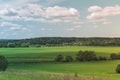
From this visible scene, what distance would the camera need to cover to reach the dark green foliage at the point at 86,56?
602 centimetres

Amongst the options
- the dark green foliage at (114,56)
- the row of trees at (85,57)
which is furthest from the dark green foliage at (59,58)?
the dark green foliage at (114,56)

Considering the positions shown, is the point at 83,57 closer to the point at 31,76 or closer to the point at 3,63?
the point at 31,76

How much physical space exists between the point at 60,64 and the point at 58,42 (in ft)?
1.12

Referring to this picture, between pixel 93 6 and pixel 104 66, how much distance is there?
852 mm

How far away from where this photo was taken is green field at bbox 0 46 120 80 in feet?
19.4

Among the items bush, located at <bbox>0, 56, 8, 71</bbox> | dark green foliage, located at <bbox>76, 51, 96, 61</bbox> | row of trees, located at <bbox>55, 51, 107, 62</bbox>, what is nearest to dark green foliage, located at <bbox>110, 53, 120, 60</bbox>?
row of trees, located at <bbox>55, 51, 107, 62</bbox>

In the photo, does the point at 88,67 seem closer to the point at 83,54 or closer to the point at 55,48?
the point at 83,54

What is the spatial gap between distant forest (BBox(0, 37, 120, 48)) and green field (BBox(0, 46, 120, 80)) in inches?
2.6

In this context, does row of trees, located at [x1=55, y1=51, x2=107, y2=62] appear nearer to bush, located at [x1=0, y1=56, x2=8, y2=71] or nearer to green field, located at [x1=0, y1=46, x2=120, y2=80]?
green field, located at [x1=0, y1=46, x2=120, y2=80]

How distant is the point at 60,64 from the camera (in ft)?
20.0

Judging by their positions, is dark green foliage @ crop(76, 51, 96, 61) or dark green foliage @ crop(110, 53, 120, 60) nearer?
dark green foliage @ crop(110, 53, 120, 60)

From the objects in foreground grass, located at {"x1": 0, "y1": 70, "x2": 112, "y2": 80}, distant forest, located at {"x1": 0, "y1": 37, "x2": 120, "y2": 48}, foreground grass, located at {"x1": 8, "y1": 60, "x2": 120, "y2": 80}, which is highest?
distant forest, located at {"x1": 0, "y1": 37, "x2": 120, "y2": 48}

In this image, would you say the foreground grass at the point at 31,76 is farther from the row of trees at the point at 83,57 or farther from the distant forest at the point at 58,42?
the distant forest at the point at 58,42

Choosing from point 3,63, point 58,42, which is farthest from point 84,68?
point 3,63
